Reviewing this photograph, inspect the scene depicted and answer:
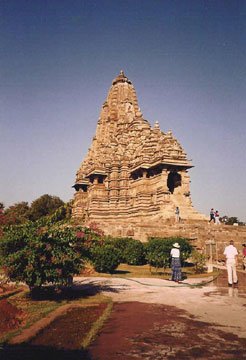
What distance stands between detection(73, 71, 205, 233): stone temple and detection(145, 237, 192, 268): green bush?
714 centimetres

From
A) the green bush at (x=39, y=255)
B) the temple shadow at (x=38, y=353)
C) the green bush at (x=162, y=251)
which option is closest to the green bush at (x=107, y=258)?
the green bush at (x=162, y=251)

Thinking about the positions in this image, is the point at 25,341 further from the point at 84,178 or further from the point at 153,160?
the point at 84,178

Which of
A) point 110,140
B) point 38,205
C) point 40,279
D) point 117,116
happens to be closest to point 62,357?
point 40,279

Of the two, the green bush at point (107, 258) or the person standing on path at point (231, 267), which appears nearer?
the person standing on path at point (231, 267)

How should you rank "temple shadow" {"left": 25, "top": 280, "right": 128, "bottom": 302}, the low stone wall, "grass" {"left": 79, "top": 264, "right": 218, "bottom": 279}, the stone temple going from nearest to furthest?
"temple shadow" {"left": 25, "top": 280, "right": 128, "bottom": 302}, "grass" {"left": 79, "top": 264, "right": 218, "bottom": 279}, the low stone wall, the stone temple

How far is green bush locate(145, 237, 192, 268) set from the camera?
15.7 m

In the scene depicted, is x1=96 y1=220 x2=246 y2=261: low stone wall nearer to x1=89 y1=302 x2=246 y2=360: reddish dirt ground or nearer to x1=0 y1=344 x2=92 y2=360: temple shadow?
x1=89 y1=302 x2=246 y2=360: reddish dirt ground

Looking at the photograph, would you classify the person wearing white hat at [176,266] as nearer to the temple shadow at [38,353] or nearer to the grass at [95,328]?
the grass at [95,328]

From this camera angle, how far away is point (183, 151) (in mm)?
31359

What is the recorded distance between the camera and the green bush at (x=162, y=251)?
618 inches

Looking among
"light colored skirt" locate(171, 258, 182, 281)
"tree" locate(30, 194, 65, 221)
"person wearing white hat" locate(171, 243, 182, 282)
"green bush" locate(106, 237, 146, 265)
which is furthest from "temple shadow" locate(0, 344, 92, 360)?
"tree" locate(30, 194, 65, 221)

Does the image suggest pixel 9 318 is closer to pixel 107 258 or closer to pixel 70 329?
pixel 70 329

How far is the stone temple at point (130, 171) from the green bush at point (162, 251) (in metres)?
7.14

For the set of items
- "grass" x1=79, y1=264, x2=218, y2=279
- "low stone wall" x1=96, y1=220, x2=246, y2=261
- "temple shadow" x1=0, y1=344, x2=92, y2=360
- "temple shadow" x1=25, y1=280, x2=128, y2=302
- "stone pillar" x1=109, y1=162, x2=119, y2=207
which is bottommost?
"temple shadow" x1=0, y1=344, x2=92, y2=360
